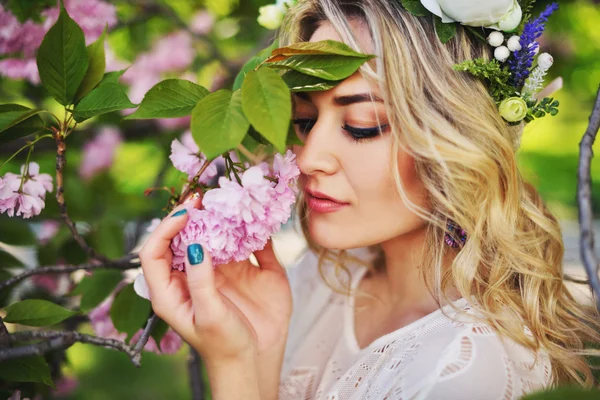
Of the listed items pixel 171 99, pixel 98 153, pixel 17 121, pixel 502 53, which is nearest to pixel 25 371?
pixel 17 121

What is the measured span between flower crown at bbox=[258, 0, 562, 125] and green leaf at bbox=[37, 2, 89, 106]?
0.73 meters

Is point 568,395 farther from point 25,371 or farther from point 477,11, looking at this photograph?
point 25,371

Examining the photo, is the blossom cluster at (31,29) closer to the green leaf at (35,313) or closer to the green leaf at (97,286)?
the green leaf at (97,286)

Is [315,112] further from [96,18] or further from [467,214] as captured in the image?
[96,18]

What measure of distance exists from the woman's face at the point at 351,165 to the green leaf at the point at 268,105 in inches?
12.4

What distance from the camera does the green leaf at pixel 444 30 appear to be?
50.4 inches

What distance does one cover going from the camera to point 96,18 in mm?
1745

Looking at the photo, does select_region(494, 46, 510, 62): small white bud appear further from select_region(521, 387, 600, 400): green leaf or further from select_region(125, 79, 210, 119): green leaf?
select_region(521, 387, 600, 400): green leaf

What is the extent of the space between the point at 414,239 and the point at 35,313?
1007 millimetres

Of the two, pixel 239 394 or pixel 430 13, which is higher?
pixel 430 13

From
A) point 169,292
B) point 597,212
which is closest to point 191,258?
point 169,292

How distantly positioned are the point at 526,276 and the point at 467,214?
24cm

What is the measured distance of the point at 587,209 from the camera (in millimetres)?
794

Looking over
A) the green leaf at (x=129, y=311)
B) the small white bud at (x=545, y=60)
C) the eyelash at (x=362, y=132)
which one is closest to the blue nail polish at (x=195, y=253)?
the green leaf at (x=129, y=311)
